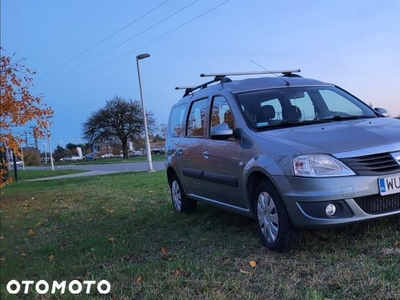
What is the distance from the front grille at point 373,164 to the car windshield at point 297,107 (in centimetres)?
102

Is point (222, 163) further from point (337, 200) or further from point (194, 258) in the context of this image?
point (337, 200)

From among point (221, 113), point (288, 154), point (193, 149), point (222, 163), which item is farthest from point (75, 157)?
point (288, 154)

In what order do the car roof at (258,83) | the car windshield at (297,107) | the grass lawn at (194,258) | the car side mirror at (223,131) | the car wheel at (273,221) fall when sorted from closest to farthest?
1. the grass lawn at (194,258)
2. the car wheel at (273,221)
3. the car side mirror at (223,131)
4. the car windshield at (297,107)
5. the car roof at (258,83)

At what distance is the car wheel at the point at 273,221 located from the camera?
3.92 meters

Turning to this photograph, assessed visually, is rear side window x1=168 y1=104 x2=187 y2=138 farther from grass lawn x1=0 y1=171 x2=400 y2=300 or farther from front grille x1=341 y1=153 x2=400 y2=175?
front grille x1=341 y1=153 x2=400 y2=175

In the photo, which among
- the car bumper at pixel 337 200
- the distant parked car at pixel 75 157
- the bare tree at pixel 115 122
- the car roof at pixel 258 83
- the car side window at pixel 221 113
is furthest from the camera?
the distant parked car at pixel 75 157

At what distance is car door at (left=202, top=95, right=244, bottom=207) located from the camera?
4.62 m

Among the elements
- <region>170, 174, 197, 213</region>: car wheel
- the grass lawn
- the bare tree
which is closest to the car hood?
the grass lawn

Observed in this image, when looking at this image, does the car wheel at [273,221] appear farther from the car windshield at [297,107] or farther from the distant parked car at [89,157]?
the distant parked car at [89,157]

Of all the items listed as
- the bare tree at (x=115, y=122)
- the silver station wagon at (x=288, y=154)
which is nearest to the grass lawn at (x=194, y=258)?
the silver station wagon at (x=288, y=154)

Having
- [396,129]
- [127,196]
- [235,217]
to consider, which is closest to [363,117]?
[396,129]

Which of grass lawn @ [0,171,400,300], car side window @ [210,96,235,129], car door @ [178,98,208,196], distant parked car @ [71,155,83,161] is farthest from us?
distant parked car @ [71,155,83,161]

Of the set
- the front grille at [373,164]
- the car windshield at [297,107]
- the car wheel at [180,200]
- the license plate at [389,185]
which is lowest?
the car wheel at [180,200]

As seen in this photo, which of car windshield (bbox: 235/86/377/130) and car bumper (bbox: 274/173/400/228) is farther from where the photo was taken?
car windshield (bbox: 235/86/377/130)
